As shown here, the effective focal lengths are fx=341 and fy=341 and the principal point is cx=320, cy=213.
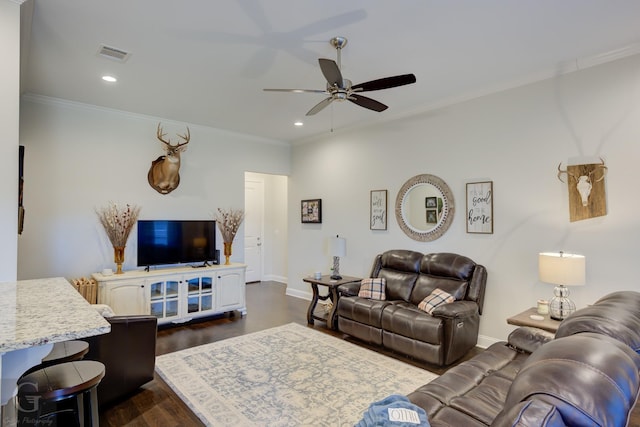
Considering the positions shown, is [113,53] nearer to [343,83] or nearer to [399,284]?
[343,83]

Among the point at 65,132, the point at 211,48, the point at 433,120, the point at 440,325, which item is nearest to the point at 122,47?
the point at 211,48

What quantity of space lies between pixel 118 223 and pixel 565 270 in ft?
16.6

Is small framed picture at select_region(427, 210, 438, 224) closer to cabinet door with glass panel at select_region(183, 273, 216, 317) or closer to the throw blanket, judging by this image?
cabinet door with glass panel at select_region(183, 273, 216, 317)

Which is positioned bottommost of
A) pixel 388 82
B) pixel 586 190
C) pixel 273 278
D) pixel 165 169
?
pixel 273 278

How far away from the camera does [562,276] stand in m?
2.91

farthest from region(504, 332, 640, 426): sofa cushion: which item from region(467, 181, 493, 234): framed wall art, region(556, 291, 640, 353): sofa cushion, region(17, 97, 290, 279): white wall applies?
region(17, 97, 290, 279): white wall

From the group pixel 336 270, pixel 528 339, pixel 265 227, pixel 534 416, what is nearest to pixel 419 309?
pixel 528 339

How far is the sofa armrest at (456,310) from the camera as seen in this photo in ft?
10.8

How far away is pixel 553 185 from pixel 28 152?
231 inches

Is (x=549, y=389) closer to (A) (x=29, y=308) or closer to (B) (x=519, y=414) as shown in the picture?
(B) (x=519, y=414)

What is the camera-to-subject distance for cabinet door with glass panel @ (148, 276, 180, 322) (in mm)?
4430

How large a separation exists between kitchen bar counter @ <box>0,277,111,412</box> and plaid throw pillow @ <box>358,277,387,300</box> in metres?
3.07

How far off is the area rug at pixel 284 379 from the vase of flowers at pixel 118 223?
1643 mm

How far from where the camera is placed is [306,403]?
105 inches
